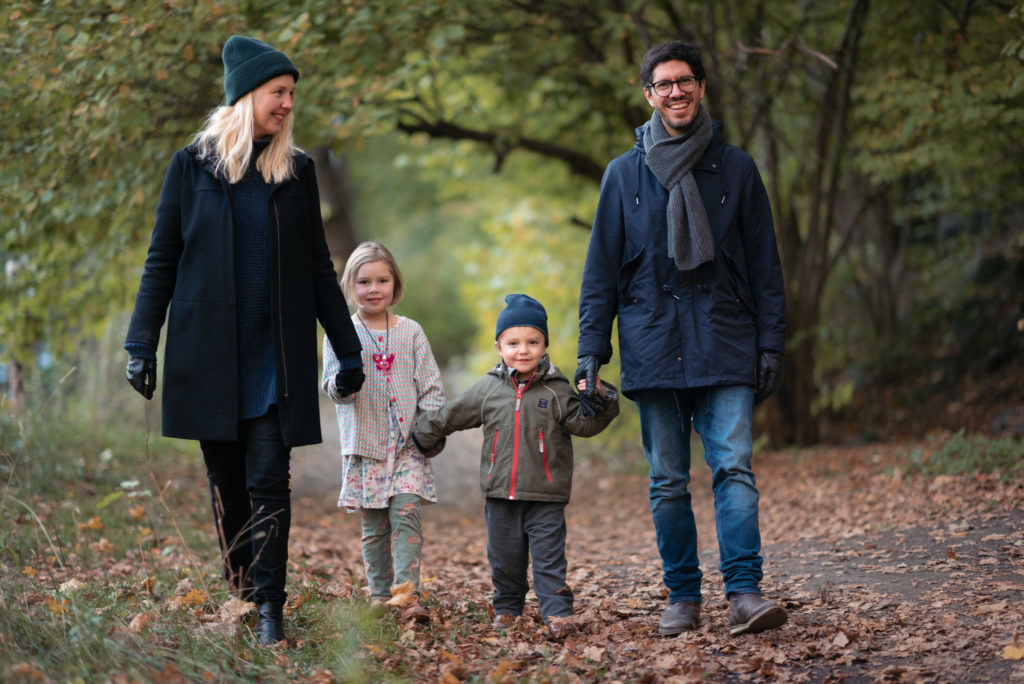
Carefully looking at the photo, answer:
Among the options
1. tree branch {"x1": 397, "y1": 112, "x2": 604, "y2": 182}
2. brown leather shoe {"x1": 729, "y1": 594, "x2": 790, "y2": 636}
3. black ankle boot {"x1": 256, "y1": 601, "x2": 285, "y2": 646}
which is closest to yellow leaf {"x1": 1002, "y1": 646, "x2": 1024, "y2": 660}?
brown leather shoe {"x1": 729, "y1": 594, "x2": 790, "y2": 636}

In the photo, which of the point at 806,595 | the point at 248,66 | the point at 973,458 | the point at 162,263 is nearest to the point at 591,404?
the point at 806,595

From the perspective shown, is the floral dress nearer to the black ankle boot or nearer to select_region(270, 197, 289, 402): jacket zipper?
select_region(270, 197, 289, 402): jacket zipper

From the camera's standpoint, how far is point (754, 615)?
157 inches

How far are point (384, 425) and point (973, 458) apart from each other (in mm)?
4798

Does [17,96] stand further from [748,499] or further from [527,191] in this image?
[527,191]

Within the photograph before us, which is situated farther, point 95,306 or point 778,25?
point 778,25

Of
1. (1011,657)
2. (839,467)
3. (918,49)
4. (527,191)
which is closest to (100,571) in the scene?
(1011,657)

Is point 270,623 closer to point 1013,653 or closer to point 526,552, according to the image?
point 526,552

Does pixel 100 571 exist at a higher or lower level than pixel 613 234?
lower

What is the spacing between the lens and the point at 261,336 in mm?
4082

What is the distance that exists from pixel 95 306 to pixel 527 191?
5.91 m

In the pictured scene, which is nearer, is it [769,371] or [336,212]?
[769,371]

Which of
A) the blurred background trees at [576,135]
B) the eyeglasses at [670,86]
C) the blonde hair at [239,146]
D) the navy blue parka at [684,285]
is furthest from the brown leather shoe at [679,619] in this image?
the blurred background trees at [576,135]

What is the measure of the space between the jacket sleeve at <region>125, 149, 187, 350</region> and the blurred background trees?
2.79 metres
